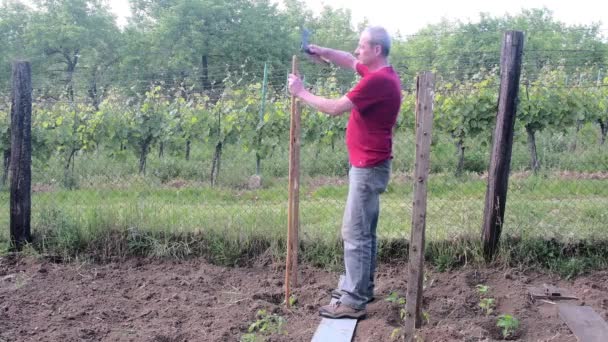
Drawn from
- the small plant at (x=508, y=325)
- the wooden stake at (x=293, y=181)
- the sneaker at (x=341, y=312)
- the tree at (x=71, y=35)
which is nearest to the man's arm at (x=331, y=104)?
the wooden stake at (x=293, y=181)

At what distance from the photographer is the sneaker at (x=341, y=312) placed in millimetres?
3846

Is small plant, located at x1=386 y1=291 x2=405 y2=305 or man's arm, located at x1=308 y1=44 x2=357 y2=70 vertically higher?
man's arm, located at x1=308 y1=44 x2=357 y2=70

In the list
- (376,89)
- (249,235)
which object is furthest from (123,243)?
(376,89)

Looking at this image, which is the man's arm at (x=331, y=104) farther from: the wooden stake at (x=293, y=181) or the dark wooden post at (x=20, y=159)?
the dark wooden post at (x=20, y=159)

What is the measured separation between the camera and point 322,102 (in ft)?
12.0

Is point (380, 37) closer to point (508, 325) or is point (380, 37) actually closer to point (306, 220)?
point (508, 325)

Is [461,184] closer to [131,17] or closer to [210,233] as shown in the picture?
[210,233]

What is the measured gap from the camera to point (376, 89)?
354 cm

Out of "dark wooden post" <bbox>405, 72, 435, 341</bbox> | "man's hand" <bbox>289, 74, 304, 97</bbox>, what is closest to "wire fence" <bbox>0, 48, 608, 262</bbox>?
"man's hand" <bbox>289, 74, 304, 97</bbox>

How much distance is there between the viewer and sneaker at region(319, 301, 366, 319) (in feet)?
12.6

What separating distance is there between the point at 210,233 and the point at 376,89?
7.96 feet

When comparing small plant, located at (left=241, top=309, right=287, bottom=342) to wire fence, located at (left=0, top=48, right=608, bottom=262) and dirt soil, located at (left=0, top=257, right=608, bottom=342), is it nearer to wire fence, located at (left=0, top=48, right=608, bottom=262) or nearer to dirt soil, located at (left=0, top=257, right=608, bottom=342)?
dirt soil, located at (left=0, top=257, right=608, bottom=342)

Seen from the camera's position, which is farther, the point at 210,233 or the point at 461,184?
the point at 461,184

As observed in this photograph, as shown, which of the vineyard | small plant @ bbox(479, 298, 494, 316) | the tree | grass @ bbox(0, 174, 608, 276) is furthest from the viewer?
the tree
